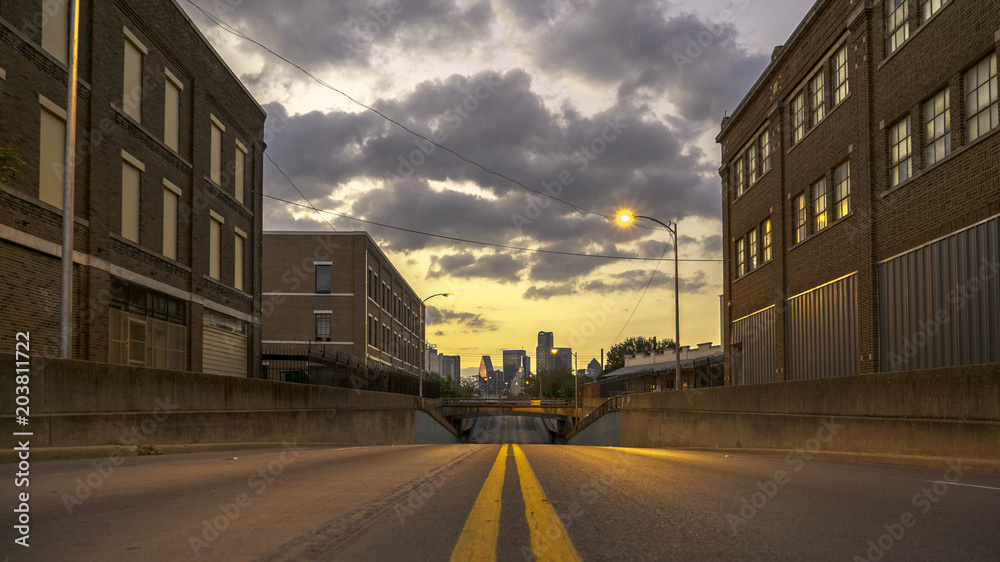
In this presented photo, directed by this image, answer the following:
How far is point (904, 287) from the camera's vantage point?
17781mm

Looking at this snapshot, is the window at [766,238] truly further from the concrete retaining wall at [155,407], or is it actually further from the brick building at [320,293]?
the brick building at [320,293]

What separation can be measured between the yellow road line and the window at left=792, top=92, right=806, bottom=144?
72.2 feet

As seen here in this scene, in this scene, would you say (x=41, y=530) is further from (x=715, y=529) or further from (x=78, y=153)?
(x=78, y=153)

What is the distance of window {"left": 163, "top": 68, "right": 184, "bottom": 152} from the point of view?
2317 centimetres

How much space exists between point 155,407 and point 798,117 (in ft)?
73.4

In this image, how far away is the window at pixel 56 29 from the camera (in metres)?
17.1

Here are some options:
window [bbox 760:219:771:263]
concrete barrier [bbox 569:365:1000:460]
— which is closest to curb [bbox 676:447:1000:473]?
concrete barrier [bbox 569:365:1000:460]

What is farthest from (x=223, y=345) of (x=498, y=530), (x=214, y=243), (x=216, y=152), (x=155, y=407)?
(x=498, y=530)

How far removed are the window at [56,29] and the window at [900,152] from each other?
2024cm

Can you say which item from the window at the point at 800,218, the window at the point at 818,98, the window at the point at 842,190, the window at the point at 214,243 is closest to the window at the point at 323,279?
the window at the point at 214,243

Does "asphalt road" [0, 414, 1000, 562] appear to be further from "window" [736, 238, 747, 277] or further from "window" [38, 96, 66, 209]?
"window" [736, 238, 747, 277]

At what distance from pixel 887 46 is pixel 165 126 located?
21192 millimetres

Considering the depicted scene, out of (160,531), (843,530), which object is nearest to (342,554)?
(160,531)

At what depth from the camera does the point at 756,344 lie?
29141 millimetres
